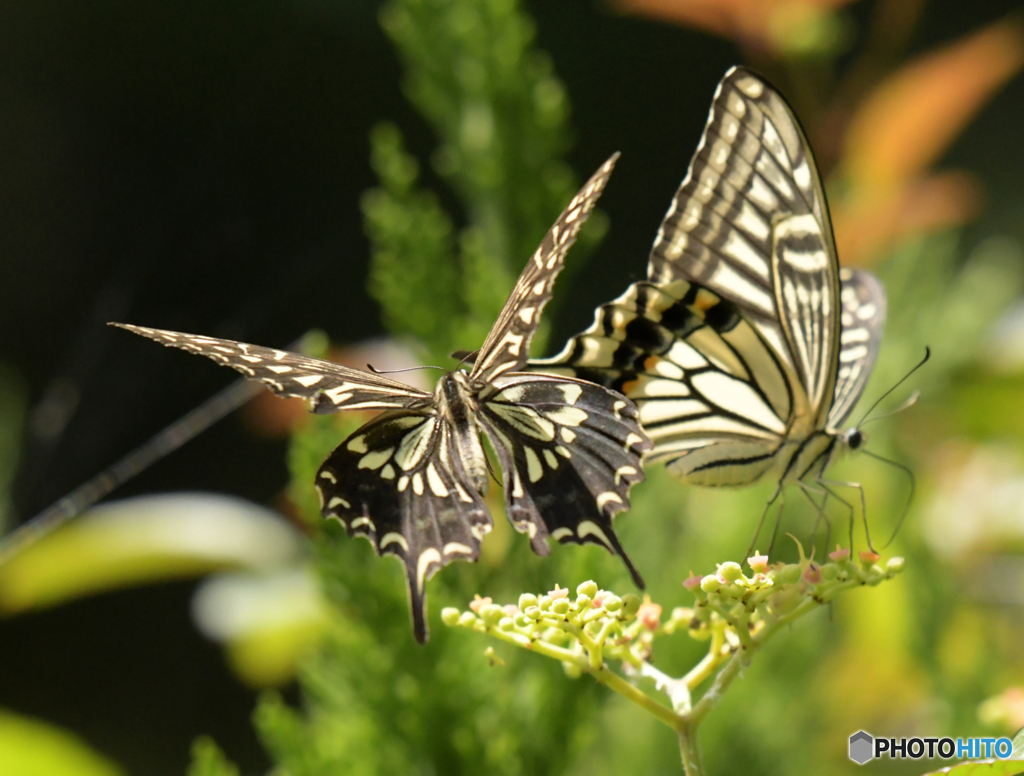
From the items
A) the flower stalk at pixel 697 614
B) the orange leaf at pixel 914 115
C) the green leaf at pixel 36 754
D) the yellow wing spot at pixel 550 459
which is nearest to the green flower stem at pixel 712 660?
the flower stalk at pixel 697 614

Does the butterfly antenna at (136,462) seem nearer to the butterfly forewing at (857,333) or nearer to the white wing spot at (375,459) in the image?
the white wing spot at (375,459)

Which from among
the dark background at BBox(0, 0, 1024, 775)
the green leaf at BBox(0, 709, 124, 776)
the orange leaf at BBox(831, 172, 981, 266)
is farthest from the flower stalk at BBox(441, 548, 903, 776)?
the dark background at BBox(0, 0, 1024, 775)

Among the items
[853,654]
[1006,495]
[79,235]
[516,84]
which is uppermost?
[516,84]

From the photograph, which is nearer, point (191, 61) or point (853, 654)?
point (853, 654)

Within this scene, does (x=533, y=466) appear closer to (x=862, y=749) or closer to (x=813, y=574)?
(x=813, y=574)

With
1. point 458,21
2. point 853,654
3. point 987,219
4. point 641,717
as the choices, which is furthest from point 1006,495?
point 987,219

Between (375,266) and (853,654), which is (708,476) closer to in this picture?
(375,266)

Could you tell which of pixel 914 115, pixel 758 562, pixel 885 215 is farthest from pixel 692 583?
pixel 914 115

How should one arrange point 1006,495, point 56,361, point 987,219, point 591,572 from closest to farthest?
1. point 591,572
2. point 1006,495
3. point 56,361
4. point 987,219
